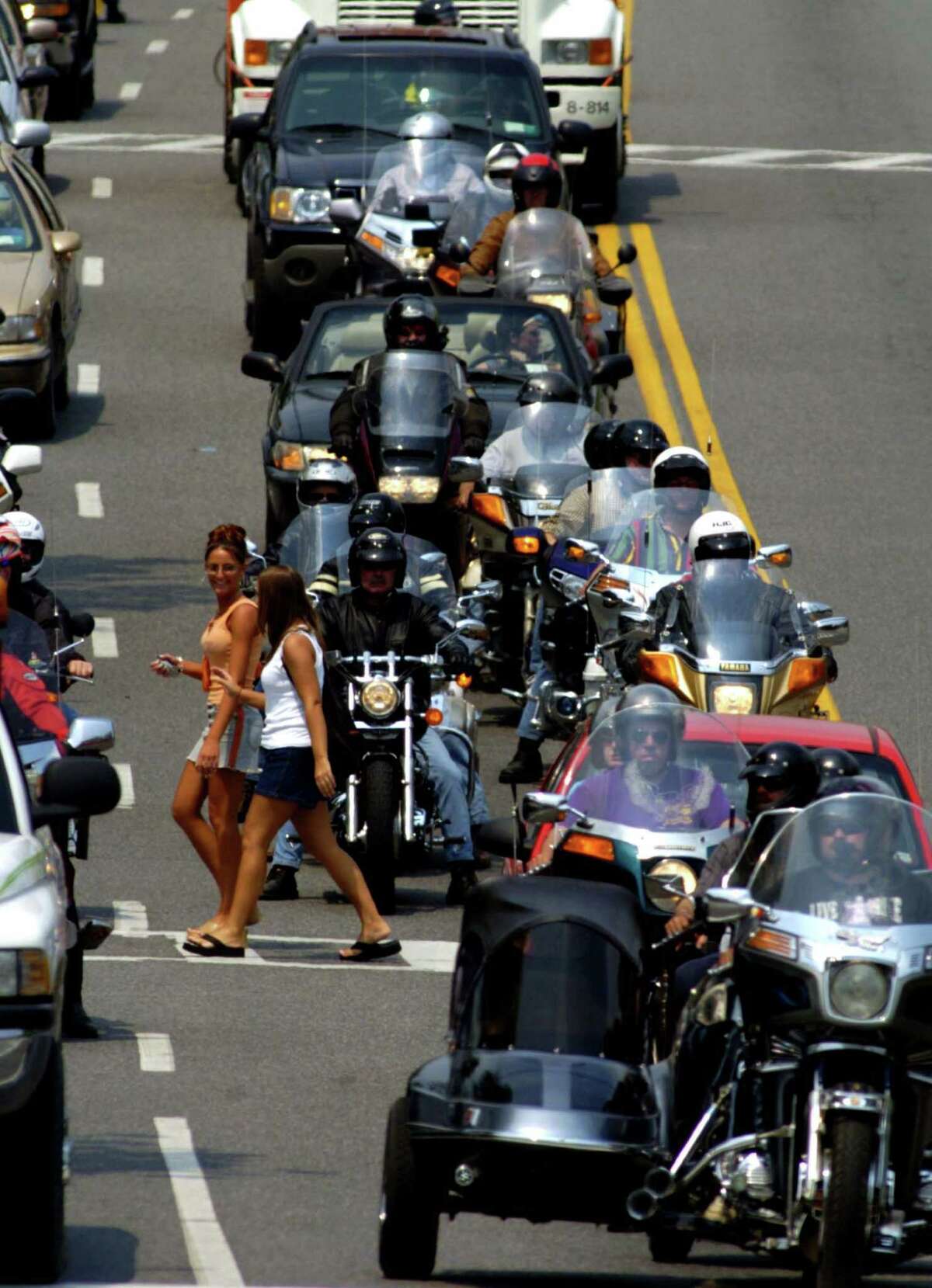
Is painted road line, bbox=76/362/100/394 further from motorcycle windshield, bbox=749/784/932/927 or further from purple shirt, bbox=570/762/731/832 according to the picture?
motorcycle windshield, bbox=749/784/932/927

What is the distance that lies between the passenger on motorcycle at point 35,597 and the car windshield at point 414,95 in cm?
1085

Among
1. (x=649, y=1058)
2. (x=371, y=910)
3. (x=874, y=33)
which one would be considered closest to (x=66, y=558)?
(x=371, y=910)

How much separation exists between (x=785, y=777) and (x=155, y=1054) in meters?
2.97

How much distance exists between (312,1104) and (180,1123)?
0.61 metres

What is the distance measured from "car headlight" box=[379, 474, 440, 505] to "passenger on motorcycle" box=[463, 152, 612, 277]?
3672 millimetres

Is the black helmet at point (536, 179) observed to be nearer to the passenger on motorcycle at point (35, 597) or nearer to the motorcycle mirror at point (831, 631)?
the motorcycle mirror at point (831, 631)

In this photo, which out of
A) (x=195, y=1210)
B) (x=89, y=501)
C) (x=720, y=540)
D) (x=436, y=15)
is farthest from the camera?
(x=436, y=15)

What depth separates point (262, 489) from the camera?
76.6 ft

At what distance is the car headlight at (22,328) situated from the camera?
22766mm

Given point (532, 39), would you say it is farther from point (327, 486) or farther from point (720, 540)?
point (720, 540)

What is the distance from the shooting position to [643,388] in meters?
25.8

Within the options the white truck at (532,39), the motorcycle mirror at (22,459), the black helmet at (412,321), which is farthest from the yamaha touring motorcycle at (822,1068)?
the white truck at (532,39)

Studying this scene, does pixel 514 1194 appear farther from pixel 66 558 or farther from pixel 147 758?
pixel 66 558

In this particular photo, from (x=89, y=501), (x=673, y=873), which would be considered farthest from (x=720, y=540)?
(x=89, y=501)
